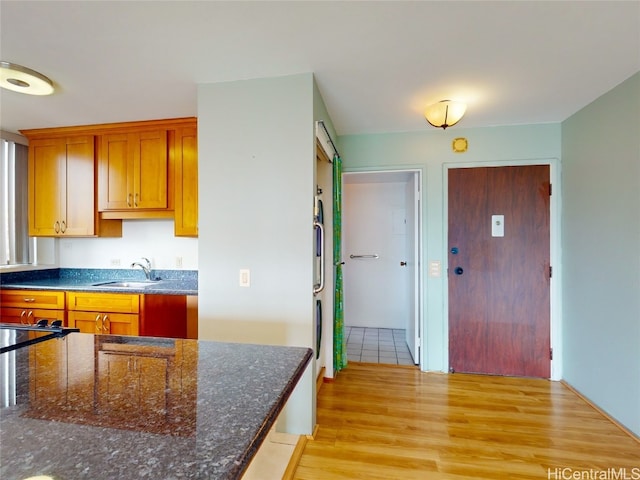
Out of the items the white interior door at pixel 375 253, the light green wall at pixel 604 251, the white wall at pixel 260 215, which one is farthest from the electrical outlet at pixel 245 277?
the white interior door at pixel 375 253

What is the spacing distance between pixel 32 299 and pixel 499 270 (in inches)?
164

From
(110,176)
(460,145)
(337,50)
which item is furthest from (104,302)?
(460,145)

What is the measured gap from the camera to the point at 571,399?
2.47 meters

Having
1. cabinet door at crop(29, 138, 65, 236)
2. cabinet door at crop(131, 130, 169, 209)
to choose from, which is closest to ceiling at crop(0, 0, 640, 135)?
cabinet door at crop(131, 130, 169, 209)

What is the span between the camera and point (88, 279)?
3.18 meters

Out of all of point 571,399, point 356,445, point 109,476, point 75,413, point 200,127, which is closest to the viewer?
point 109,476

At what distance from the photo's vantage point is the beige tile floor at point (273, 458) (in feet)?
5.31

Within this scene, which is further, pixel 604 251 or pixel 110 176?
pixel 110 176

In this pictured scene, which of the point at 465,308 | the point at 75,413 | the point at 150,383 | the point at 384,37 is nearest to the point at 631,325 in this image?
the point at 465,308

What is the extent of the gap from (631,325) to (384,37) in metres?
2.38

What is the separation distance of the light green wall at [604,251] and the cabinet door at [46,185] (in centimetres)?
459

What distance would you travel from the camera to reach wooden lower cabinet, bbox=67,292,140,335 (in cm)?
250

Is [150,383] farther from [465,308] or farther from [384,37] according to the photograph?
[465,308]

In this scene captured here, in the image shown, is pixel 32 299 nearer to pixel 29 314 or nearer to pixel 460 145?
pixel 29 314
